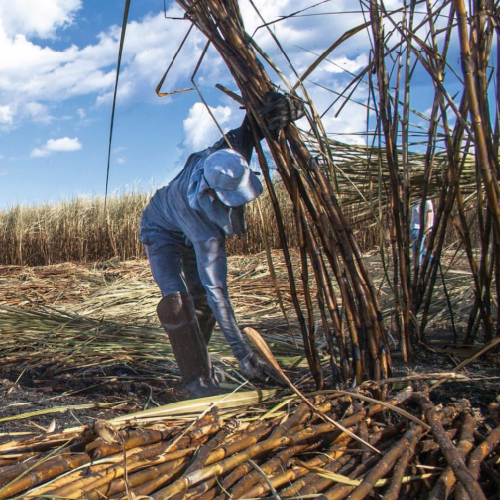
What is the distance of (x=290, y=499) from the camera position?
1.18 metres

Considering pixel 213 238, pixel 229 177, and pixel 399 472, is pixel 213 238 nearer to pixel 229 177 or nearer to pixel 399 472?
pixel 229 177

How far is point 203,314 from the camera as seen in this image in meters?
2.79

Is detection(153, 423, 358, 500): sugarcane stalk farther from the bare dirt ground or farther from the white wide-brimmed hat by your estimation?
the white wide-brimmed hat

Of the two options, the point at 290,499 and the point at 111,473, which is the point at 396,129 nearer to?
the point at 290,499

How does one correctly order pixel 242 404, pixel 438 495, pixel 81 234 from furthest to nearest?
pixel 81 234, pixel 242 404, pixel 438 495

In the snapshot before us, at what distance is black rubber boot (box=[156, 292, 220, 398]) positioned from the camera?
240 centimetres

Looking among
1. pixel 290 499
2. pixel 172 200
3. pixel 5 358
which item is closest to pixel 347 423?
pixel 290 499

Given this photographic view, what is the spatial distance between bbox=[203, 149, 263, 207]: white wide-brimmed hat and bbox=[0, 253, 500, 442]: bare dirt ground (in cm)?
66

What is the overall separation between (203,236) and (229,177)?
1.11 ft

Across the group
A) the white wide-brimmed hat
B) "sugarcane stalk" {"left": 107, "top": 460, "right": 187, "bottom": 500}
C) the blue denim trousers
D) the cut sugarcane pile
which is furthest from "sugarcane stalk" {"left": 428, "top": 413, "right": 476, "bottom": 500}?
the blue denim trousers

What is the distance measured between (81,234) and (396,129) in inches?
392

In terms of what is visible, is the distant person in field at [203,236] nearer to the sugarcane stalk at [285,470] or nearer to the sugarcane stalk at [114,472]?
the sugarcane stalk at [285,470]

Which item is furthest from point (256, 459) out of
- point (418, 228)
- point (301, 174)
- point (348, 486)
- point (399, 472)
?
point (418, 228)

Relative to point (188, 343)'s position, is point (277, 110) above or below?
above
